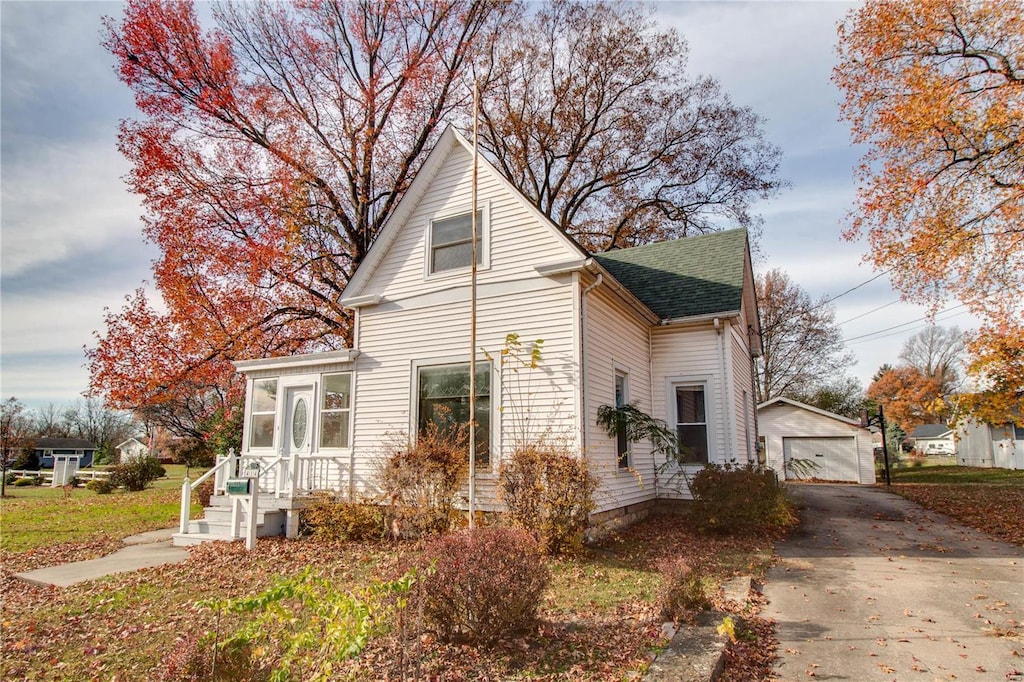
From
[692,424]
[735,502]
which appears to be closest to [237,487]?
[735,502]

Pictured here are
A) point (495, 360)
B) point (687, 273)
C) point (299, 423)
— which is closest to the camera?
point (495, 360)

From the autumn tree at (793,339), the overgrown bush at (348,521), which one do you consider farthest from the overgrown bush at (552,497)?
the autumn tree at (793,339)

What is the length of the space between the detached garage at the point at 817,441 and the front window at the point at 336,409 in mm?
21115

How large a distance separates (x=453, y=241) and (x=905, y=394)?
5308 centimetres

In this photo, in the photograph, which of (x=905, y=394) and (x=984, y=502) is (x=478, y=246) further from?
(x=905, y=394)

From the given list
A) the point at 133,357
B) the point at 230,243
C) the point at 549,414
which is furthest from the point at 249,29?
the point at 549,414

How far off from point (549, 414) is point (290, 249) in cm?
1308

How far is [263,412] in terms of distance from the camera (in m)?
12.4

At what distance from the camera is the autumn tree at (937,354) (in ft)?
151

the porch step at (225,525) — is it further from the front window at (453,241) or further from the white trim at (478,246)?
the front window at (453,241)

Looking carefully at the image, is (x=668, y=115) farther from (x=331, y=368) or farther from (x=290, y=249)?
(x=331, y=368)

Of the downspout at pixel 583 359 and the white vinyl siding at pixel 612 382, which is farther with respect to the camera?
the white vinyl siding at pixel 612 382

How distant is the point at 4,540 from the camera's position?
35.3 ft

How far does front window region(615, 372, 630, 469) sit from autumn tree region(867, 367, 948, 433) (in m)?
46.0
